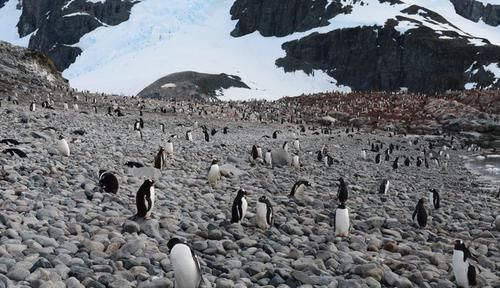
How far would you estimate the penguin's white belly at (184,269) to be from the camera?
5359 millimetres

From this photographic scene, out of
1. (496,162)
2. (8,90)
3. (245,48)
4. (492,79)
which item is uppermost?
(245,48)

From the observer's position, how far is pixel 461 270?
6.54m

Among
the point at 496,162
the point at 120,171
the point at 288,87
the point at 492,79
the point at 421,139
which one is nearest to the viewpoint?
the point at 120,171

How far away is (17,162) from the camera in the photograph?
1041 cm

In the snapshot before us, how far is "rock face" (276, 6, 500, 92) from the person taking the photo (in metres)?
86.9

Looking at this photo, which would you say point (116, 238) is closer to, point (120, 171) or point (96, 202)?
point (96, 202)

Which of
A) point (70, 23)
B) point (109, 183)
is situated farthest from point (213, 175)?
point (70, 23)

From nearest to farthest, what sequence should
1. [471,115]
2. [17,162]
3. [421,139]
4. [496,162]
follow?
[17,162]
[496,162]
[421,139]
[471,115]

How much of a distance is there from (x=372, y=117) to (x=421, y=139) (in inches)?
402

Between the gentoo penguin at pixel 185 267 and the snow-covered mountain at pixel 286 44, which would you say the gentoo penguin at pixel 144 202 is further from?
the snow-covered mountain at pixel 286 44

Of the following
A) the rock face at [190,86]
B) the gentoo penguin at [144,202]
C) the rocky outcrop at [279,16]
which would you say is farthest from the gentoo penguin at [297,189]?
the rocky outcrop at [279,16]

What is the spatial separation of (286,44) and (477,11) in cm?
5435

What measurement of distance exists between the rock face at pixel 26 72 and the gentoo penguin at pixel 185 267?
3060 centimetres

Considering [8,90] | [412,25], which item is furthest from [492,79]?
[8,90]
